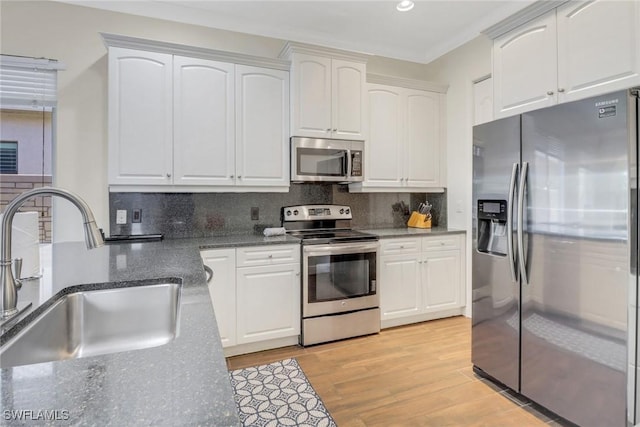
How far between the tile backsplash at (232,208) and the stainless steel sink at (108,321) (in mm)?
1726

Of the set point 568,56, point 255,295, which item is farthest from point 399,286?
point 568,56

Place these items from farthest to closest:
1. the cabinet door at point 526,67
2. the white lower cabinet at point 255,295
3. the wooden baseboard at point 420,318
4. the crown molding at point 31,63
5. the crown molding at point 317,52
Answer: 1. the wooden baseboard at point 420,318
2. the crown molding at point 317,52
3. the white lower cabinet at point 255,295
4. the crown molding at point 31,63
5. the cabinet door at point 526,67

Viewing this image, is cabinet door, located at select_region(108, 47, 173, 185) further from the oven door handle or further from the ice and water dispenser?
the ice and water dispenser

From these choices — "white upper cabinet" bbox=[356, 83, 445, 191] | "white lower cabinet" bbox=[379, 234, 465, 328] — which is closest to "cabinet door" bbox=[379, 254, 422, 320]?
"white lower cabinet" bbox=[379, 234, 465, 328]

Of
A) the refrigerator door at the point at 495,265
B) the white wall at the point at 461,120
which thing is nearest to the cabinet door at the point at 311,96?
the refrigerator door at the point at 495,265

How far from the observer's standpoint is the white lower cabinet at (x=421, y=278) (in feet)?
10.2

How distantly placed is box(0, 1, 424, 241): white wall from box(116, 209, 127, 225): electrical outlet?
0.30ft

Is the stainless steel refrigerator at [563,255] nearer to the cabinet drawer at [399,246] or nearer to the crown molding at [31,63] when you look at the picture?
the cabinet drawer at [399,246]

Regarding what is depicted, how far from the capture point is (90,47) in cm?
266

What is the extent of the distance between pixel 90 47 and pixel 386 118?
263 cm

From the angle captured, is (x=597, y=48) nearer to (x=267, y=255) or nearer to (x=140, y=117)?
(x=267, y=255)

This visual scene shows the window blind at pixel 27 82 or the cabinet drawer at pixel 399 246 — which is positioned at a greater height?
the window blind at pixel 27 82

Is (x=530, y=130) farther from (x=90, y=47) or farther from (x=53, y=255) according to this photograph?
(x=90, y=47)

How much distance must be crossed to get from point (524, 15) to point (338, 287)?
2.29 metres
